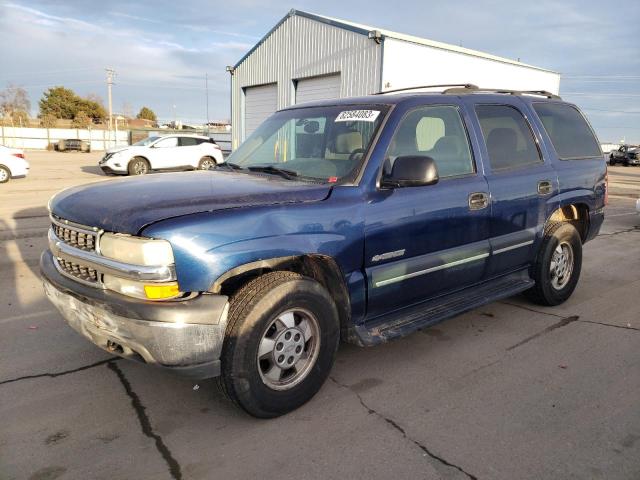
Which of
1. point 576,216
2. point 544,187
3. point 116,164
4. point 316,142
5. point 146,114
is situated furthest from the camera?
point 146,114

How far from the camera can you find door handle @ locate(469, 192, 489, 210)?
3.81 m

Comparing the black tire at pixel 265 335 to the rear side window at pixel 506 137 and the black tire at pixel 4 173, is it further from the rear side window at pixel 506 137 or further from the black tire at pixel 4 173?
the black tire at pixel 4 173

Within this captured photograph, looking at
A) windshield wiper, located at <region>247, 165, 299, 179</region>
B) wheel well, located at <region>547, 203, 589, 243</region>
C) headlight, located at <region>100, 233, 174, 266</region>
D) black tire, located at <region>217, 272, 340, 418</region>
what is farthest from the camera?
wheel well, located at <region>547, 203, 589, 243</region>

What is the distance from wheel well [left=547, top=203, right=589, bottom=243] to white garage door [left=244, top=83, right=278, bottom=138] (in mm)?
17417

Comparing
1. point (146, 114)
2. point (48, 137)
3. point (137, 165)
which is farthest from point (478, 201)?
point (146, 114)

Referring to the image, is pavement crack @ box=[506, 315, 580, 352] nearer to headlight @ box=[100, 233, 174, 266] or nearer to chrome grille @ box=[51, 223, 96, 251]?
headlight @ box=[100, 233, 174, 266]

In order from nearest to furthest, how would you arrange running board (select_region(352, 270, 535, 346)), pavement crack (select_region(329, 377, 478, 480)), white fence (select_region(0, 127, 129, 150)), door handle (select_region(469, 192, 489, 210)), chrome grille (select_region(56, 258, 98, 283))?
pavement crack (select_region(329, 377, 478, 480)), chrome grille (select_region(56, 258, 98, 283)), running board (select_region(352, 270, 535, 346)), door handle (select_region(469, 192, 489, 210)), white fence (select_region(0, 127, 129, 150))

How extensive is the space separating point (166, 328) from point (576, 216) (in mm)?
4350

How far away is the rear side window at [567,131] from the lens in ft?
15.8

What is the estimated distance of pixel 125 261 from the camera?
2562mm

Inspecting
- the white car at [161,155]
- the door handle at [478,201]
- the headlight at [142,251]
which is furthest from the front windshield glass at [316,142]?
the white car at [161,155]

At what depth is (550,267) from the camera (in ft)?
15.8

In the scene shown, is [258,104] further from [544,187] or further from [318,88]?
[544,187]

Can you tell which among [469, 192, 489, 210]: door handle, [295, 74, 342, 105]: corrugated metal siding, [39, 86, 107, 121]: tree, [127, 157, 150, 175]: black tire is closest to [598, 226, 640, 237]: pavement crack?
[469, 192, 489, 210]: door handle
